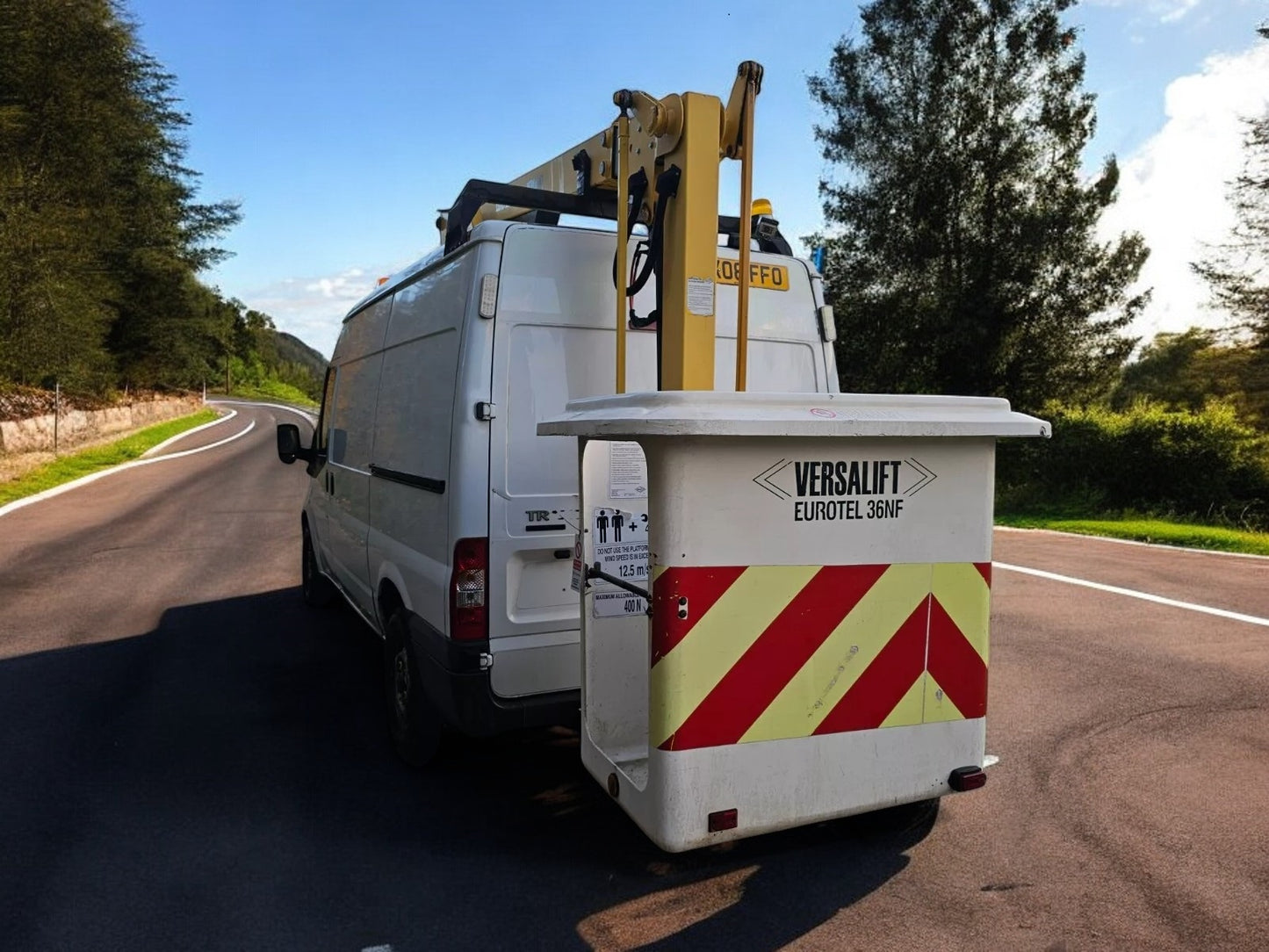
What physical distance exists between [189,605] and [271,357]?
99548 mm

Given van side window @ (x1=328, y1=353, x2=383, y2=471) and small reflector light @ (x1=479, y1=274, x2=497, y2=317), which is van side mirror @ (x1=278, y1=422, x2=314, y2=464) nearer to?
van side window @ (x1=328, y1=353, x2=383, y2=471)

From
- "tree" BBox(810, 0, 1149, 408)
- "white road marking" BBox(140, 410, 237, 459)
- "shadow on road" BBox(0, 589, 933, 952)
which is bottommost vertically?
"shadow on road" BBox(0, 589, 933, 952)

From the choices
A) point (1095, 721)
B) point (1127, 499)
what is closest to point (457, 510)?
point (1095, 721)

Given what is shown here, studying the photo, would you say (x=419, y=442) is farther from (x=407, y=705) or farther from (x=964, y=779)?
(x=964, y=779)

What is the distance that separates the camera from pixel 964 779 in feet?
11.2

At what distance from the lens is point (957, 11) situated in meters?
27.9

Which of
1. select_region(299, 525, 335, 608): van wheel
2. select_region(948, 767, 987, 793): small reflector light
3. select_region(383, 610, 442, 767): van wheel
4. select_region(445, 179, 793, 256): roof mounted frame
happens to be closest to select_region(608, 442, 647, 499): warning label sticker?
select_region(445, 179, 793, 256): roof mounted frame

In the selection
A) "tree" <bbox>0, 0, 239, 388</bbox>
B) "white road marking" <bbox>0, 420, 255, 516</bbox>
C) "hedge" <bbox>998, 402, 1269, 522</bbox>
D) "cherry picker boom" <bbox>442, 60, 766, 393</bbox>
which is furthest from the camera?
"tree" <bbox>0, 0, 239, 388</bbox>

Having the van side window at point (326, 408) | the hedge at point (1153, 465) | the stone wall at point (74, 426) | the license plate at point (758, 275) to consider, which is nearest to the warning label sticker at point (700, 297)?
the license plate at point (758, 275)

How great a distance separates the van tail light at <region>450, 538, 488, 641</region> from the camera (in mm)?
3785

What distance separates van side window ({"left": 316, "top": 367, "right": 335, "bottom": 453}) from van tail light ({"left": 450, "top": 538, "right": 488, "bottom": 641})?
131 inches

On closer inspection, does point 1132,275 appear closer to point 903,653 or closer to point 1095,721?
point 1095,721

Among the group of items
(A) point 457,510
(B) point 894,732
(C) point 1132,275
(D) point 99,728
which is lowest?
(D) point 99,728

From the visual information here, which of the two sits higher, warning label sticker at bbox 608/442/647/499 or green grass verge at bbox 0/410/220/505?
warning label sticker at bbox 608/442/647/499
